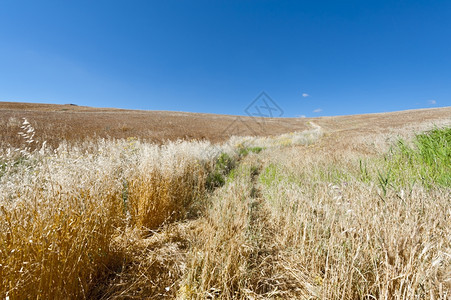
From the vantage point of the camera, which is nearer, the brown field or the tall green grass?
the tall green grass

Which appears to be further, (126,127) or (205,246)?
(126,127)

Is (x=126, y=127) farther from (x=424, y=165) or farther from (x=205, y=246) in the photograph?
(x=424, y=165)

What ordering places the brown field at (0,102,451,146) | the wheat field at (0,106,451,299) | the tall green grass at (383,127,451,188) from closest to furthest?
the wheat field at (0,106,451,299) < the tall green grass at (383,127,451,188) < the brown field at (0,102,451,146)

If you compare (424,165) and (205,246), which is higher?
(424,165)

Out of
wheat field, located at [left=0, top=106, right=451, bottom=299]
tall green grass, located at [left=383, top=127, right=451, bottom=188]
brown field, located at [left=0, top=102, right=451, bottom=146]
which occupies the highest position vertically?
brown field, located at [left=0, top=102, right=451, bottom=146]

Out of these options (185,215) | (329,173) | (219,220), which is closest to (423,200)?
(329,173)

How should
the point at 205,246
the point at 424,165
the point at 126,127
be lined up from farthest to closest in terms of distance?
the point at 126,127, the point at 424,165, the point at 205,246

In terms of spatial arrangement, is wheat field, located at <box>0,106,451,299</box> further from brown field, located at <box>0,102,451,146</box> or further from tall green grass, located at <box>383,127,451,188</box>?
brown field, located at <box>0,102,451,146</box>

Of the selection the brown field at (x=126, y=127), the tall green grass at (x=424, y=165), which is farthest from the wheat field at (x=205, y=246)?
the brown field at (x=126, y=127)

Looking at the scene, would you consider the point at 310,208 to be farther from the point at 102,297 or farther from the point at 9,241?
the point at 9,241

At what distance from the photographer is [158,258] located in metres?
1.99

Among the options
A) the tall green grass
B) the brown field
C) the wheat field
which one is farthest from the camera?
the brown field

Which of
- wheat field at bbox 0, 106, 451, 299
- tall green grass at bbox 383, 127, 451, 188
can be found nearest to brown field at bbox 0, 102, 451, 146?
tall green grass at bbox 383, 127, 451, 188

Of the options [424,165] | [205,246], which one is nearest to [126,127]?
[205,246]
